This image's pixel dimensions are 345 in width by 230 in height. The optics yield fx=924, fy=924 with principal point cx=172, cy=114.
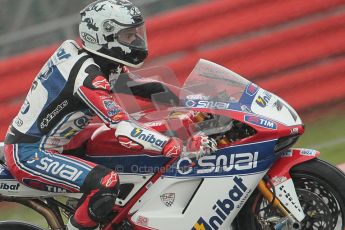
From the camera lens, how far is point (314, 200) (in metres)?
6.05

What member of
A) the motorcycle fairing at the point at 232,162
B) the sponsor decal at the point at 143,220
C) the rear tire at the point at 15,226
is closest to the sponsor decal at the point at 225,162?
the motorcycle fairing at the point at 232,162

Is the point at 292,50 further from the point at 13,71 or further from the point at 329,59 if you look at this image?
the point at 13,71

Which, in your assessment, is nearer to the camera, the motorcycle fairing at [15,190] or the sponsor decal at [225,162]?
the sponsor decal at [225,162]

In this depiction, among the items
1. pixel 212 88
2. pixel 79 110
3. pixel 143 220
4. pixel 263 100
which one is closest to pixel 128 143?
pixel 79 110

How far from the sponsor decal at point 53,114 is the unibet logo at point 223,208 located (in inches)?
45.7

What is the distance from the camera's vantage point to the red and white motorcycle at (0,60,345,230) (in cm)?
594

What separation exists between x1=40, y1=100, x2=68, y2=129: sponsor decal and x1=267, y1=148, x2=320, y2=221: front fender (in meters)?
1.41

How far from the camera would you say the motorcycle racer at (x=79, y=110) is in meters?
5.88

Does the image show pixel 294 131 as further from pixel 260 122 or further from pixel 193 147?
pixel 193 147

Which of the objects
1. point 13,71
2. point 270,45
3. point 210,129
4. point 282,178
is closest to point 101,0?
point 210,129

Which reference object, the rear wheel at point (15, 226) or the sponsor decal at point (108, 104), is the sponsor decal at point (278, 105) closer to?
the sponsor decal at point (108, 104)

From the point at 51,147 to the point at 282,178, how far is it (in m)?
1.54

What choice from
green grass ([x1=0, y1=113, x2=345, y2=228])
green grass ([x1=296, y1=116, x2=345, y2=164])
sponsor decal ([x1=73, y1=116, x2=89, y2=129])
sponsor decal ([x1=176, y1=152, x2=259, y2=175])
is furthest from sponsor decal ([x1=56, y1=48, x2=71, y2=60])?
green grass ([x1=296, y1=116, x2=345, y2=164])

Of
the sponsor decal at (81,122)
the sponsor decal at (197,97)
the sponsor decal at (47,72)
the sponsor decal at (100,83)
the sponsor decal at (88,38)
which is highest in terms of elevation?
the sponsor decal at (88,38)
